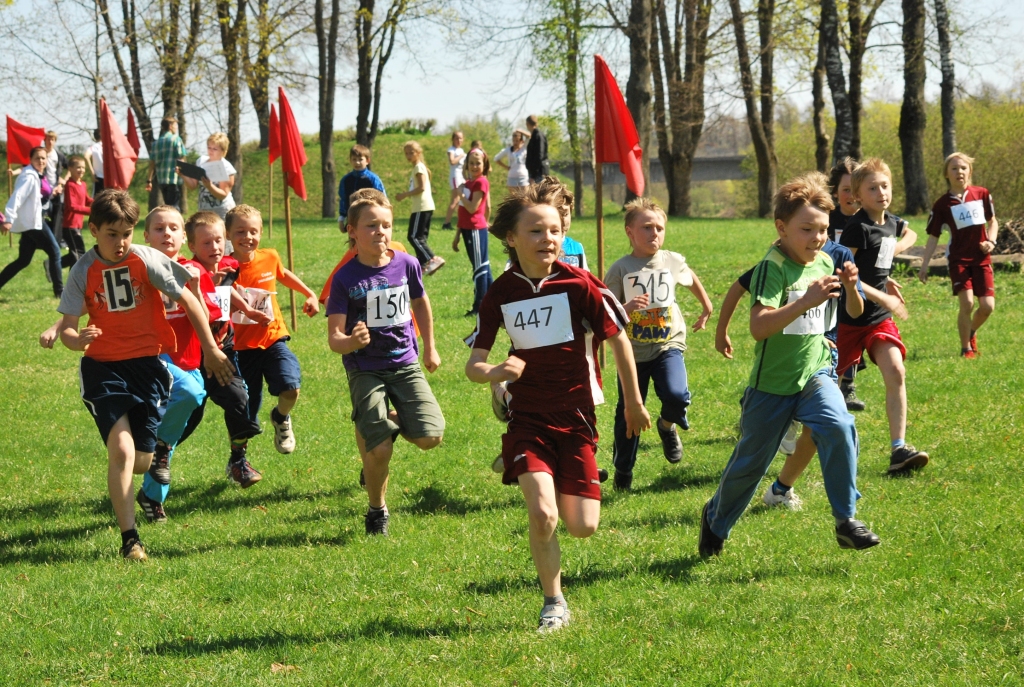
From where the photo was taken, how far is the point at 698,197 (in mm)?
82625

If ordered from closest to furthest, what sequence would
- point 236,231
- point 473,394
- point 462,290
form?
1. point 236,231
2. point 473,394
3. point 462,290

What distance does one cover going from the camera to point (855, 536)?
16.4 ft

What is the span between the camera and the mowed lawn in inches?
172

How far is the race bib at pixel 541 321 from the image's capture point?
485 cm

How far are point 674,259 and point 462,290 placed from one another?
9.26 m

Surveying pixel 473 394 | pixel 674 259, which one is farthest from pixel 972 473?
pixel 473 394

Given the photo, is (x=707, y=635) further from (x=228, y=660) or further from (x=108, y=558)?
(x=108, y=558)

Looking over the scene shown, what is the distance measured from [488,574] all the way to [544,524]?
3.55 ft

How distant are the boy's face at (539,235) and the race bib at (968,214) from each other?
767cm

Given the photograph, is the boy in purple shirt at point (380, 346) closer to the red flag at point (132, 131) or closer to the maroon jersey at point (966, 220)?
the maroon jersey at point (966, 220)

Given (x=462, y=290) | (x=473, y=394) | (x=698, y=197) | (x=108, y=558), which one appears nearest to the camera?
(x=108, y=558)

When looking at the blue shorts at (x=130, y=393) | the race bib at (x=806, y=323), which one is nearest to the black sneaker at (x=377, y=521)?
the blue shorts at (x=130, y=393)

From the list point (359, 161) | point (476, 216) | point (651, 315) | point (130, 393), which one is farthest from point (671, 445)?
point (359, 161)

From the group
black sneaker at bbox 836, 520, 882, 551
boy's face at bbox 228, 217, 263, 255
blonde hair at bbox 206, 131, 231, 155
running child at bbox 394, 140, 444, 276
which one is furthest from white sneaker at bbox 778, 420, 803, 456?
blonde hair at bbox 206, 131, 231, 155
